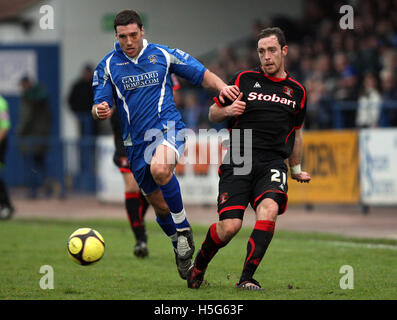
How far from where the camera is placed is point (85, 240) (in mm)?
7359

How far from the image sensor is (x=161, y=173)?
24.0 ft

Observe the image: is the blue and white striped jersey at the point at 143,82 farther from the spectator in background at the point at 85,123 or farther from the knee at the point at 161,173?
the spectator in background at the point at 85,123

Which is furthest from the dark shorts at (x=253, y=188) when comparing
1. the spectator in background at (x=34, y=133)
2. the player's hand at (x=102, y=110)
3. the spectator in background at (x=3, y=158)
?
the spectator in background at (x=34, y=133)

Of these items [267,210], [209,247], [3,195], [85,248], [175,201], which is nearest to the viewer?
[267,210]

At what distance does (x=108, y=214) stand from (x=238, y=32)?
11.5m

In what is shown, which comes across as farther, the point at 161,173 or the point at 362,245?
the point at 362,245

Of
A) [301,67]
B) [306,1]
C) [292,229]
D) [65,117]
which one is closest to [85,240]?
[292,229]

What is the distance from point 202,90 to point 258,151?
14.0 meters

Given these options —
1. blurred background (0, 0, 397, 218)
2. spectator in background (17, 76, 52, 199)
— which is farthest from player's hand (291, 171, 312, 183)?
spectator in background (17, 76, 52, 199)

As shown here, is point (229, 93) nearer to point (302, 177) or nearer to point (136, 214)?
point (302, 177)

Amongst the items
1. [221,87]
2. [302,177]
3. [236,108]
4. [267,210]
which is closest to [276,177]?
[267,210]

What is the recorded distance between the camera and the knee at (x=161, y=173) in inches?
288

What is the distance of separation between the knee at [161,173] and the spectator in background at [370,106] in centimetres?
829

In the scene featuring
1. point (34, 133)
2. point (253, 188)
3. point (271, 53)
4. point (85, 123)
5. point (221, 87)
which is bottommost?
point (253, 188)
